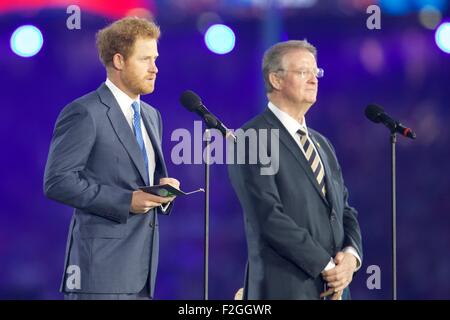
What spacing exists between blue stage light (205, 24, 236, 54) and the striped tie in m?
2.06

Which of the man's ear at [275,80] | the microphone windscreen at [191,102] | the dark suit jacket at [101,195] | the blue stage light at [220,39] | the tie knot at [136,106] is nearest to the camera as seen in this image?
the dark suit jacket at [101,195]

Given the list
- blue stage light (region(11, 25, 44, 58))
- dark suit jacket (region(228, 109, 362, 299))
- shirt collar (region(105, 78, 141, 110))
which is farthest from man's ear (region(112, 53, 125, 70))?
blue stage light (region(11, 25, 44, 58))

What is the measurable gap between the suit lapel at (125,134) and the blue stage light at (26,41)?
6.89 ft

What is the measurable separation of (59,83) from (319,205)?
8.37 feet

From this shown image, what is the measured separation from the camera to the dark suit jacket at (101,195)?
311 centimetres

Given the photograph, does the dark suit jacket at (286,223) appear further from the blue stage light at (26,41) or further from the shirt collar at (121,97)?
the blue stage light at (26,41)

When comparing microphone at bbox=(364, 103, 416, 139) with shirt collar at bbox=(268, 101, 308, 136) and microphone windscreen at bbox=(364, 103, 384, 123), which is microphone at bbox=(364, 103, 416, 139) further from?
shirt collar at bbox=(268, 101, 308, 136)

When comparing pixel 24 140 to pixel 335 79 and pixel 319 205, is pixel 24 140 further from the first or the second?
pixel 319 205

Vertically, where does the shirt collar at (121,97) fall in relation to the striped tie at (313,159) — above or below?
above

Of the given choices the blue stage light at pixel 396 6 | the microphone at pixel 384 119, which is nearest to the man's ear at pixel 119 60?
the microphone at pixel 384 119

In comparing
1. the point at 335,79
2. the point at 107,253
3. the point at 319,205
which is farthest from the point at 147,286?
the point at 335,79

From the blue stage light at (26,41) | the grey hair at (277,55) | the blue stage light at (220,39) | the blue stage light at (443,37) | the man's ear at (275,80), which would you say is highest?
the blue stage light at (443,37)

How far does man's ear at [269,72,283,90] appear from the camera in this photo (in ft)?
11.2

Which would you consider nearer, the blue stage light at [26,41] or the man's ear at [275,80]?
the man's ear at [275,80]
